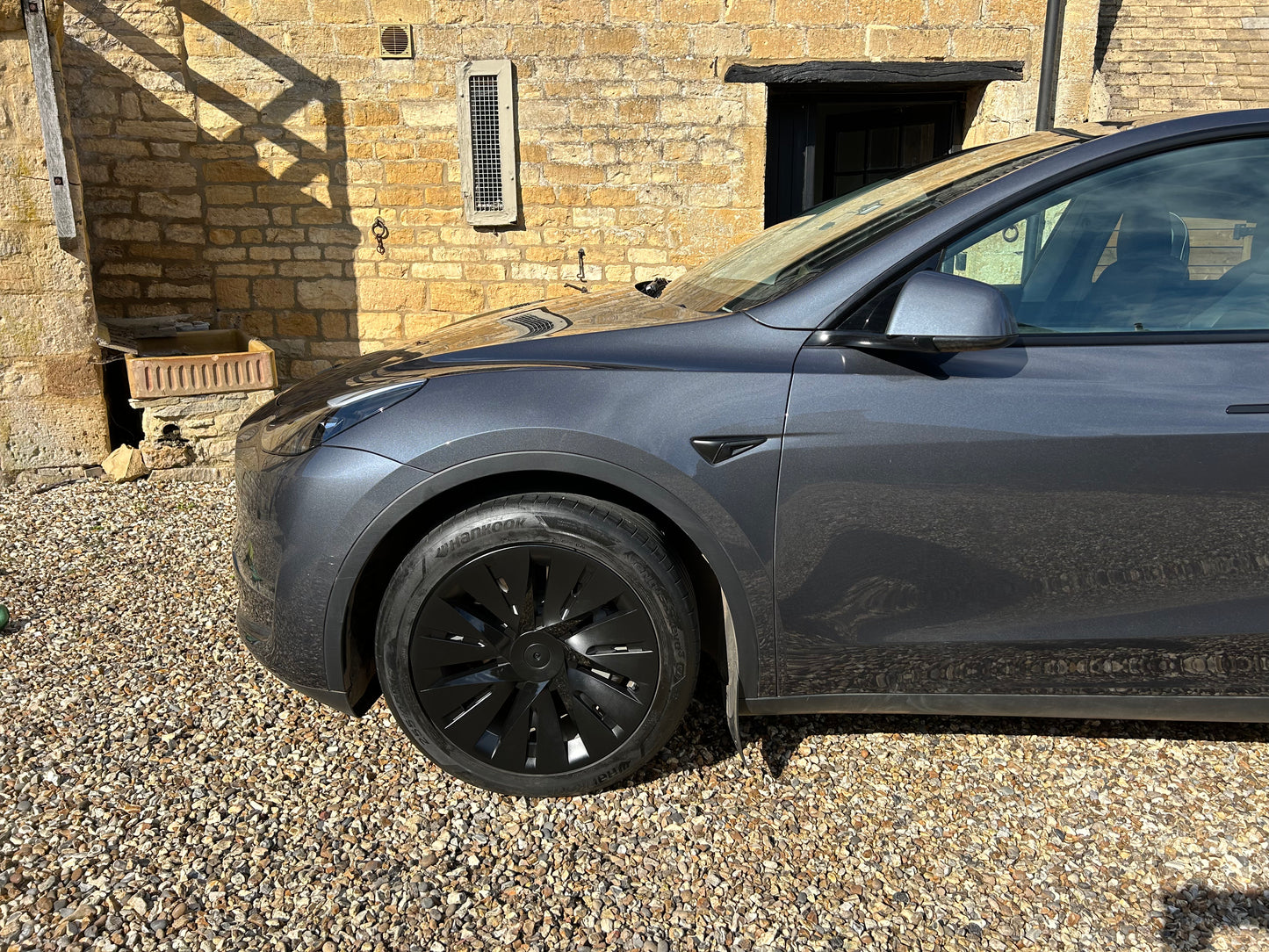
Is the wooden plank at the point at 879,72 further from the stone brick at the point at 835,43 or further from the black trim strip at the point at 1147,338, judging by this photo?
the black trim strip at the point at 1147,338

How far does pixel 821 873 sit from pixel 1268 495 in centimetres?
130

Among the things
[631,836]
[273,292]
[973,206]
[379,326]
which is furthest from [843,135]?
[631,836]

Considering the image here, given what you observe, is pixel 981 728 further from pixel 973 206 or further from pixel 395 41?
pixel 395 41

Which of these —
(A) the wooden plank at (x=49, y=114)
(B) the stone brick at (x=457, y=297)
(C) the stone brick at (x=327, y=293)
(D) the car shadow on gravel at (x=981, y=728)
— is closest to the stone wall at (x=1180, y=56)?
(B) the stone brick at (x=457, y=297)

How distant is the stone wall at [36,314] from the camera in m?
4.94

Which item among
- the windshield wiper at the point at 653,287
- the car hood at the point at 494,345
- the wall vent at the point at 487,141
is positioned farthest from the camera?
the wall vent at the point at 487,141

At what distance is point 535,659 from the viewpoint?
218cm

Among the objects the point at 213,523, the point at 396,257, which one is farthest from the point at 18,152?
the point at 396,257

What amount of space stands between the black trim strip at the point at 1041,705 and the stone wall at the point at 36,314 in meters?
4.83

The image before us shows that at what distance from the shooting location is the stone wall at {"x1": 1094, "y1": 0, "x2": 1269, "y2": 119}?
8.76 metres

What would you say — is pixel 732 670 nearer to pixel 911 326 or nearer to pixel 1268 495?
pixel 911 326

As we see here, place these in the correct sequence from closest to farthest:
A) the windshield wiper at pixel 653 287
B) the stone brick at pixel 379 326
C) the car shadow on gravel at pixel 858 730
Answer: the car shadow on gravel at pixel 858 730, the windshield wiper at pixel 653 287, the stone brick at pixel 379 326

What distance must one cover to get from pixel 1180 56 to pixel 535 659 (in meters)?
10.3

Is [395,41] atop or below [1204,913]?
atop
